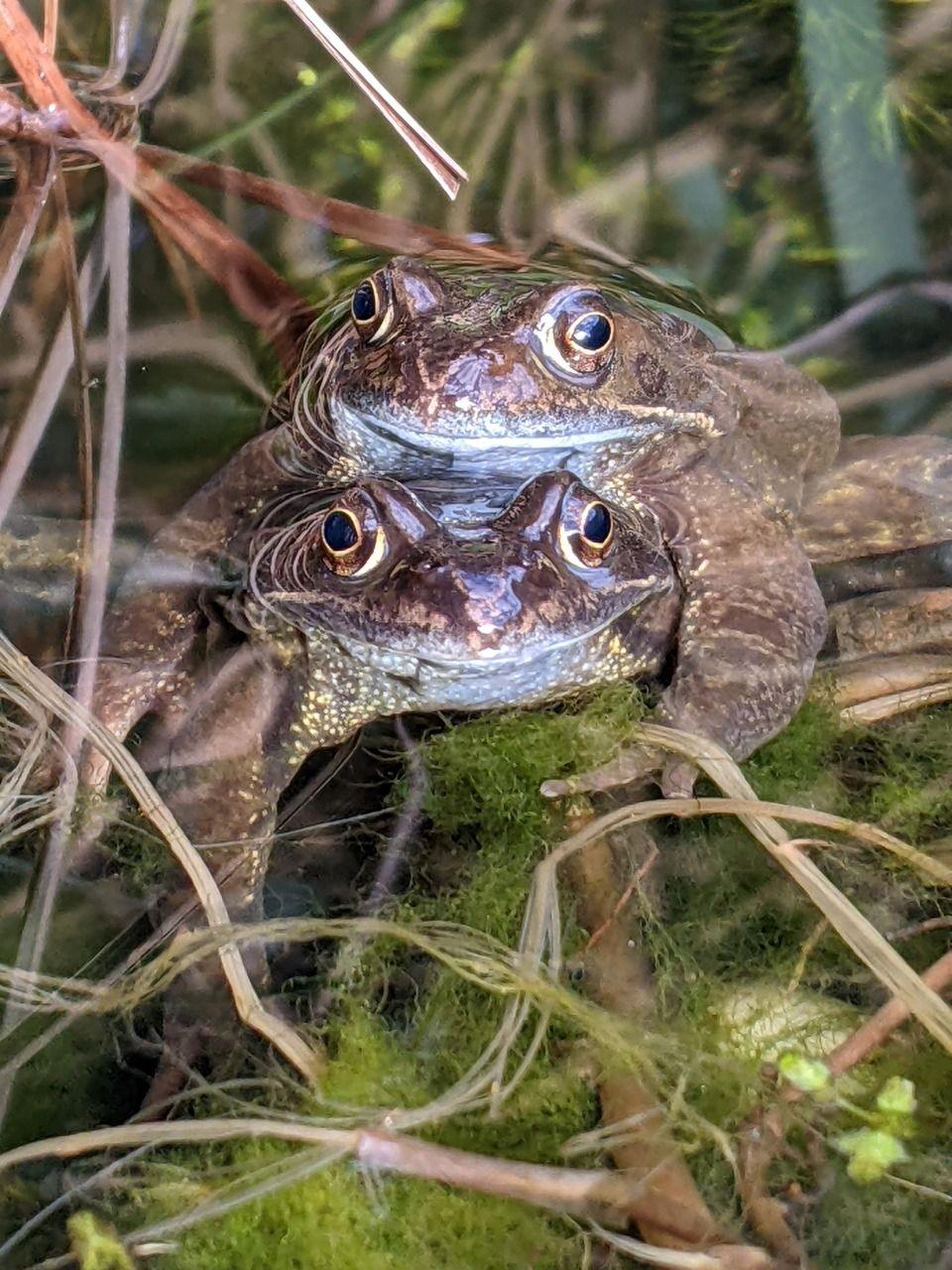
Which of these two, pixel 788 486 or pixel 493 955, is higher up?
pixel 788 486

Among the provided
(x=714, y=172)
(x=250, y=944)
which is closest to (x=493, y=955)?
(x=250, y=944)

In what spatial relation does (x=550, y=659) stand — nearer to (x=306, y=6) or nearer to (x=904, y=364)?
(x=904, y=364)

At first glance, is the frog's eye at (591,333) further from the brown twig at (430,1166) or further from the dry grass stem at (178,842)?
the brown twig at (430,1166)

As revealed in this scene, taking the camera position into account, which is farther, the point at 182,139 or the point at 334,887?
the point at 182,139

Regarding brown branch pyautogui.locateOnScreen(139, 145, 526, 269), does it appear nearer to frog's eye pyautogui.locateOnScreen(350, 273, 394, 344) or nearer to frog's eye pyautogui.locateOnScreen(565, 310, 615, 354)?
frog's eye pyautogui.locateOnScreen(350, 273, 394, 344)

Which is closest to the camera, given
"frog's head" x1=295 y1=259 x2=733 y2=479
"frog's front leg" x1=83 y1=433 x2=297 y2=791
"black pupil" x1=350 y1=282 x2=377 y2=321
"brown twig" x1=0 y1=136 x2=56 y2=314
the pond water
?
the pond water

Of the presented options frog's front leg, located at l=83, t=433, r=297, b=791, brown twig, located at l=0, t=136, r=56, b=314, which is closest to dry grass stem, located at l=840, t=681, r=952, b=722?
frog's front leg, located at l=83, t=433, r=297, b=791

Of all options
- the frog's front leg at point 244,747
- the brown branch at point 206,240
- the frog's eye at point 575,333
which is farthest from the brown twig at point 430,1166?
the brown branch at point 206,240
